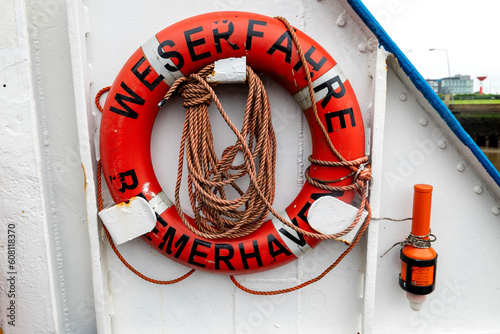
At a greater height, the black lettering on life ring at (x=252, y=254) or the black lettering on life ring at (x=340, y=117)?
the black lettering on life ring at (x=340, y=117)

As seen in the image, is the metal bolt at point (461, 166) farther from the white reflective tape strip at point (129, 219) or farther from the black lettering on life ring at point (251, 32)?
the white reflective tape strip at point (129, 219)

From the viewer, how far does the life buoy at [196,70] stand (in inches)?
43.5

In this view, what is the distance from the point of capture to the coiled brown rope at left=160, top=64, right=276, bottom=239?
1138mm

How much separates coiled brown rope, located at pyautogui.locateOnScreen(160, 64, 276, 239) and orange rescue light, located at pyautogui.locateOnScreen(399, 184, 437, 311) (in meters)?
0.50

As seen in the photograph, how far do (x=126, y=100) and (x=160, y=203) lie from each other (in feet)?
1.17

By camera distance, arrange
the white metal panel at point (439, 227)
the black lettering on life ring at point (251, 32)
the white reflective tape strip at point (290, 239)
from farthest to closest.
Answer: the white metal panel at point (439, 227)
the white reflective tape strip at point (290, 239)
the black lettering on life ring at point (251, 32)

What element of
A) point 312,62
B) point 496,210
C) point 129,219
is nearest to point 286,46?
point 312,62

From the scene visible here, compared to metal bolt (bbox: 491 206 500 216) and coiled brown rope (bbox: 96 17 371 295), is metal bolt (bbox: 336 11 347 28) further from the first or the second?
metal bolt (bbox: 491 206 500 216)

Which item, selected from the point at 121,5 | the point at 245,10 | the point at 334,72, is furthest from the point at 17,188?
the point at 334,72

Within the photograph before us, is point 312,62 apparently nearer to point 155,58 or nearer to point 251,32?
point 251,32

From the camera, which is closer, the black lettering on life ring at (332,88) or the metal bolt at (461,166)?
the black lettering on life ring at (332,88)

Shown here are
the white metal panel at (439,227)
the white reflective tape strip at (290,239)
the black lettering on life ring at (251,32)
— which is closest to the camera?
the black lettering on life ring at (251,32)

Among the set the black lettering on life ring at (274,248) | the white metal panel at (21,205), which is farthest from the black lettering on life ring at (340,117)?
the white metal panel at (21,205)

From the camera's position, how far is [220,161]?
3.88 feet
